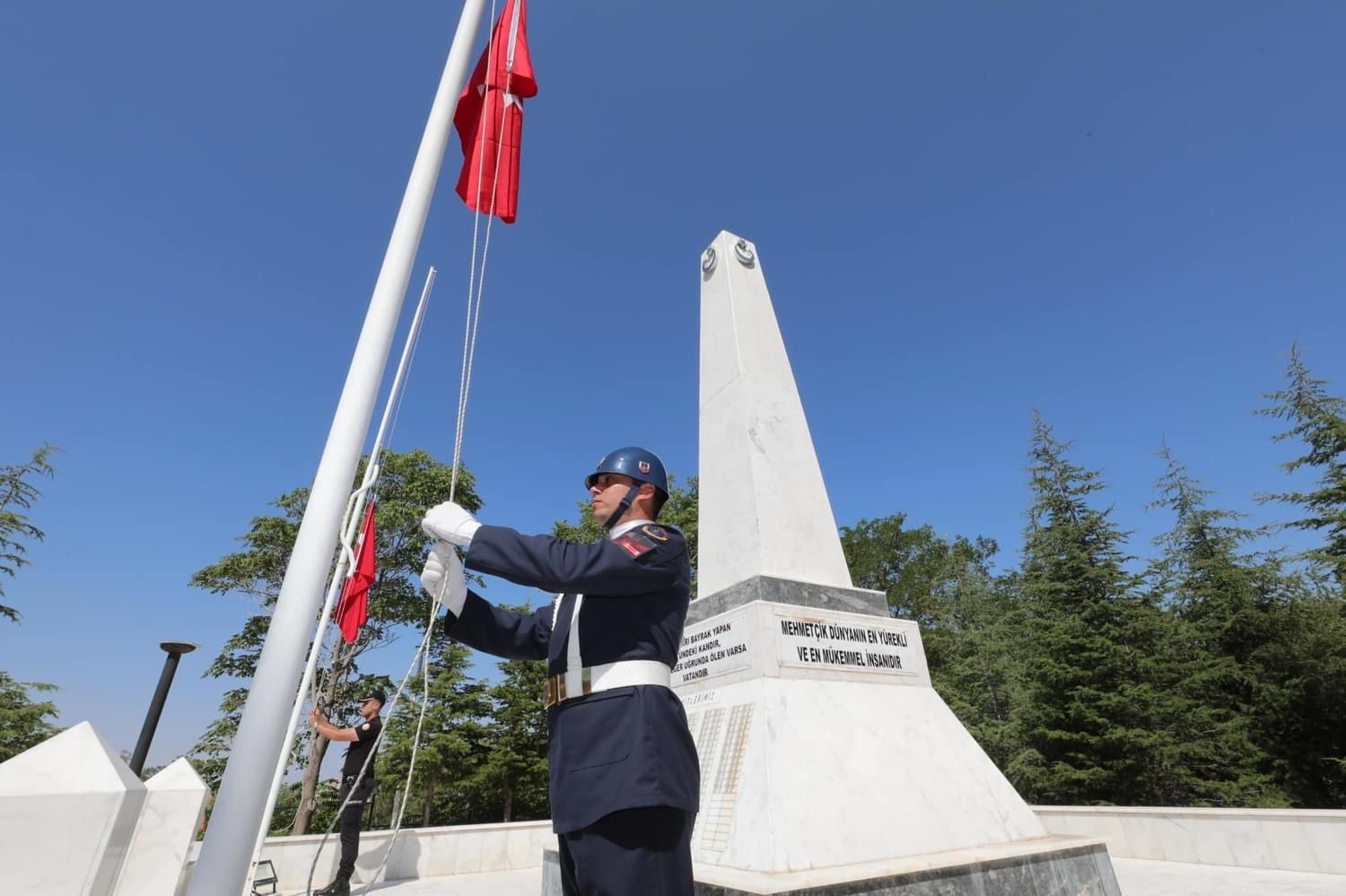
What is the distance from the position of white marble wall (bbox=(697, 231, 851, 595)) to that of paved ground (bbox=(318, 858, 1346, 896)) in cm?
413

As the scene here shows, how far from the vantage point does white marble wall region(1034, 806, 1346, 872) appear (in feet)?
20.5

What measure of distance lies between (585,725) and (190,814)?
4.05 m

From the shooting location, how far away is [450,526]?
1.97 metres

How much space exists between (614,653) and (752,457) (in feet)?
12.3

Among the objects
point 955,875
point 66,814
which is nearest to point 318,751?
point 66,814

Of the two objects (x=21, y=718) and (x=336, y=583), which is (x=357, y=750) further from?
Result: (x=21, y=718)

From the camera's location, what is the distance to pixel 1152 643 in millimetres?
14898

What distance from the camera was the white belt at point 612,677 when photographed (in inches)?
77.5

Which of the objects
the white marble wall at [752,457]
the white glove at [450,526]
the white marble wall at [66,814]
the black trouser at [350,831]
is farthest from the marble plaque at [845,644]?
the black trouser at [350,831]

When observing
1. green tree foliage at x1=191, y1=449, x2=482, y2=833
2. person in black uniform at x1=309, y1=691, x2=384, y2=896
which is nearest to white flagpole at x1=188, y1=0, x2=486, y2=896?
person in black uniform at x1=309, y1=691, x2=384, y2=896

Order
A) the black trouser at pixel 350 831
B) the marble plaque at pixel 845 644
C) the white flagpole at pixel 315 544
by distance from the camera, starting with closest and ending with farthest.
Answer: the white flagpole at pixel 315 544
the marble plaque at pixel 845 644
the black trouser at pixel 350 831

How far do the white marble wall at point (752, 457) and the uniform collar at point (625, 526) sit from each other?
2.90m

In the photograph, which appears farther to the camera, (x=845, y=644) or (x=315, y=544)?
(x=845, y=644)

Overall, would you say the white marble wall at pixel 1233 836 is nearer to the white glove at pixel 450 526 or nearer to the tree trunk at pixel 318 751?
the white glove at pixel 450 526
